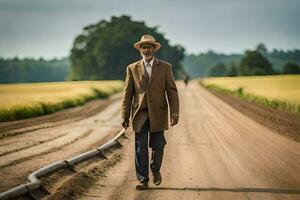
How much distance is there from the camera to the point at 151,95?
8.42 metres

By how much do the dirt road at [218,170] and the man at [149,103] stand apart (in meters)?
0.50

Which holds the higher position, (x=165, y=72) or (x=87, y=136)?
(x=165, y=72)

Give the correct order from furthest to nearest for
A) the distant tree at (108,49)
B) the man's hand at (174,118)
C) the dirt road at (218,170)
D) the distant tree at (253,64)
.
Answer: the distant tree at (253,64) < the distant tree at (108,49) < the man's hand at (174,118) < the dirt road at (218,170)

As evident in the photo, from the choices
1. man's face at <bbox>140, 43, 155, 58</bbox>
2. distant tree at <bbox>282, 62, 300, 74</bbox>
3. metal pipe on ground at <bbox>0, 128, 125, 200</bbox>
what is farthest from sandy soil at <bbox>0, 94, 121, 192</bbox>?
distant tree at <bbox>282, 62, 300, 74</bbox>

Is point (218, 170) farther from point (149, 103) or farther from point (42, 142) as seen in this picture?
point (42, 142)

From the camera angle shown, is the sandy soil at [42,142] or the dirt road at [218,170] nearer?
the dirt road at [218,170]

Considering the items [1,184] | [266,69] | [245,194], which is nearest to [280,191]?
[245,194]

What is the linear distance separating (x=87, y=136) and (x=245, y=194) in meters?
9.00

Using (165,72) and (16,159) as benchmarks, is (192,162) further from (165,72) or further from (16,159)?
(16,159)

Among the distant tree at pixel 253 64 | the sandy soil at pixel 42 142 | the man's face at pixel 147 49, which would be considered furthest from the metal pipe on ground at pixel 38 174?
the distant tree at pixel 253 64

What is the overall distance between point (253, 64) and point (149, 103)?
155m

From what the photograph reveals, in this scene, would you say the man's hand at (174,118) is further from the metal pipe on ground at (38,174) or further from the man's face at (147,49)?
the metal pipe on ground at (38,174)

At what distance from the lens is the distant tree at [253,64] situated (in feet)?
519

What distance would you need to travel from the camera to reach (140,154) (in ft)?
27.6
